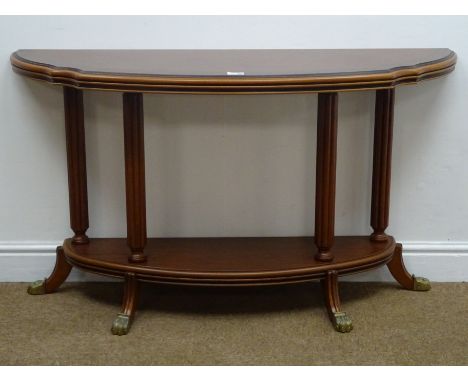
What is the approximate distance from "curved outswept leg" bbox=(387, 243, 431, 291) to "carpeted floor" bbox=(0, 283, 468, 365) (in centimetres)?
3

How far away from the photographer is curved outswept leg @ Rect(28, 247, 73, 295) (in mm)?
3061

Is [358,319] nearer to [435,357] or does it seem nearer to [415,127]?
[435,357]

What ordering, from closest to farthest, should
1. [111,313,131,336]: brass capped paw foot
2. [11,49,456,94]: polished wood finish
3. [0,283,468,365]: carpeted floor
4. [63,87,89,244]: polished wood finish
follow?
[11,49,456,94]: polished wood finish → [0,283,468,365]: carpeted floor → [111,313,131,336]: brass capped paw foot → [63,87,89,244]: polished wood finish

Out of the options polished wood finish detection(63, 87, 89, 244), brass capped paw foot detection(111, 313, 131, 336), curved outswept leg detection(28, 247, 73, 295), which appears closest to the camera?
brass capped paw foot detection(111, 313, 131, 336)

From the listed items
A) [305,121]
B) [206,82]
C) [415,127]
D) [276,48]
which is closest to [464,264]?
[415,127]

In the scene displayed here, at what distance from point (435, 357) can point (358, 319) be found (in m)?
0.35

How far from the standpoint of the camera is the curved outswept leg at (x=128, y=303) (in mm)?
2745

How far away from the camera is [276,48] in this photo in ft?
9.84

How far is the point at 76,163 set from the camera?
2959mm

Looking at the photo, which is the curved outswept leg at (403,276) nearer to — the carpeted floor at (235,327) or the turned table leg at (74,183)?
the carpeted floor at (235,327)

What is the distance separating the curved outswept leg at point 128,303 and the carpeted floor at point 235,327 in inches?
1.7

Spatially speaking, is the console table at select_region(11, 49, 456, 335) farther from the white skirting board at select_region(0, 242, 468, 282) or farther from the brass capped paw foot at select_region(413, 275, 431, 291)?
the white skirting board at select_region(0, 242, 468, 282)

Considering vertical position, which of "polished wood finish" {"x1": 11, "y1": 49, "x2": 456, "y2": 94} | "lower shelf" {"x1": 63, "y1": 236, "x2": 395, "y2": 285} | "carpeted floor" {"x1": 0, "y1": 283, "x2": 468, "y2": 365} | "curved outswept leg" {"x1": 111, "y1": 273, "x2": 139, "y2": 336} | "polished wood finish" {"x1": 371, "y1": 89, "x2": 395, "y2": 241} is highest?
"polished wood finish" {"x1": 11, "y1": 49, "x2": 456, "y2": 94}

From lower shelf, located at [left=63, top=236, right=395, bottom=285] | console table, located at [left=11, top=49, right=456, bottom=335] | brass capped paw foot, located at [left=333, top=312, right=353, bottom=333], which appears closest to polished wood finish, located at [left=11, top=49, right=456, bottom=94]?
console table, located at [left=11, top=49, right=456, bottom=335]
